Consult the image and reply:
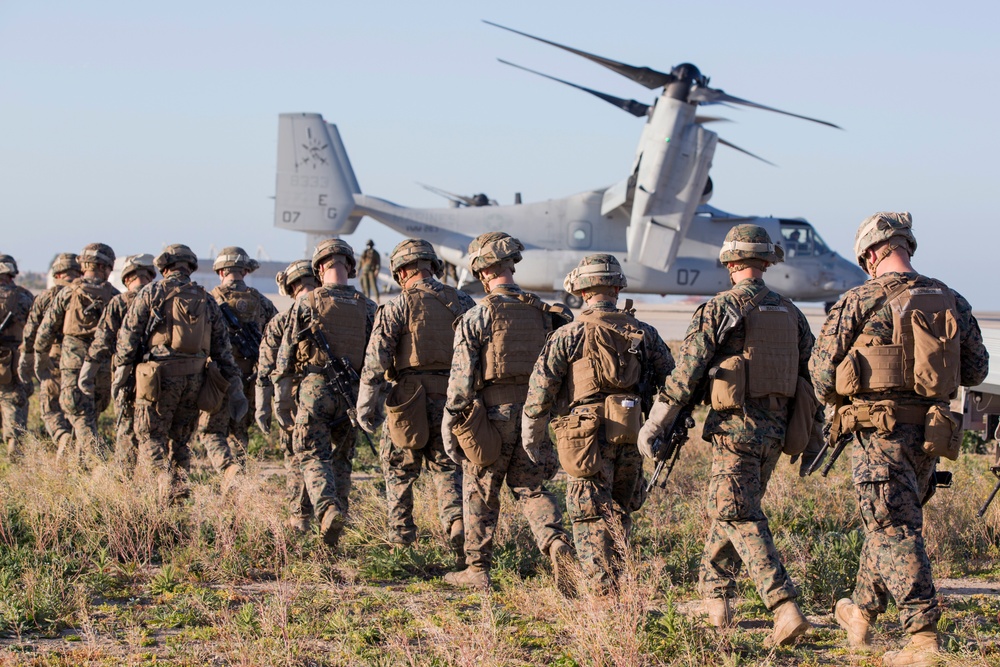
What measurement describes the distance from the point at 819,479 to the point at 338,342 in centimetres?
403

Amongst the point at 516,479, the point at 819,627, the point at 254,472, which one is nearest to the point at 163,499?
the point at 254,472

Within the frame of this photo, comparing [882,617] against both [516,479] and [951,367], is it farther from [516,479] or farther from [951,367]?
[516,479]

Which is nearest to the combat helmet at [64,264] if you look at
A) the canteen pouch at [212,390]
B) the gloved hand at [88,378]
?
the gloved hand at [88,378]

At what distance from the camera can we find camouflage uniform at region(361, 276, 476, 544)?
6285mm

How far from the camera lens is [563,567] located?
5562mm

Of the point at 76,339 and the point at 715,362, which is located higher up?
the point at 76,339

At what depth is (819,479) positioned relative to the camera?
826 cm

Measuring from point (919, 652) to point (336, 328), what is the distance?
13.7 feet

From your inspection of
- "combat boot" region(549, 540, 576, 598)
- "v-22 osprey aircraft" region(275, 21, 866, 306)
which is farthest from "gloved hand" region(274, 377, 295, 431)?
"v-22 osprey aircraft" region(275, 21, 866, 306)

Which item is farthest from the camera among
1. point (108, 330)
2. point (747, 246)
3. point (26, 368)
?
point (26, 368)

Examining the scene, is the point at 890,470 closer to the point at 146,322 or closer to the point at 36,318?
the point at 146,322

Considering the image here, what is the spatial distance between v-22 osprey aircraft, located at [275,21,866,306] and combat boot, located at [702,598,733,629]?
19.1 meters

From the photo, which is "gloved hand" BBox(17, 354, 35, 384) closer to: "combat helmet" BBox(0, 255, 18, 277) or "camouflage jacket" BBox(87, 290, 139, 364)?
"combat helmet" BBox(0, 255, 18, 277)

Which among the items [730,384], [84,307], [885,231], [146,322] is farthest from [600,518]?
[84,307]
